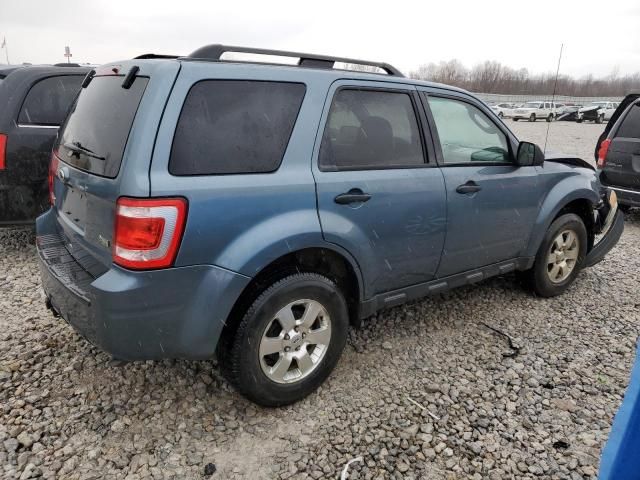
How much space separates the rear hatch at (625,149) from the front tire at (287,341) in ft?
17.4

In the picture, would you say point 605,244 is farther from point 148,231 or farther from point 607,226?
point 148,231

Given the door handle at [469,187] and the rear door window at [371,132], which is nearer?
the rear door window at [371,132]

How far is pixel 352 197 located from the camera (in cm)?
264

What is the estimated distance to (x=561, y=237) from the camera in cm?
411

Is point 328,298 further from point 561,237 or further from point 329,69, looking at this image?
point 561,237

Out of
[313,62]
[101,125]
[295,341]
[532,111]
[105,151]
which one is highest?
[532,111]

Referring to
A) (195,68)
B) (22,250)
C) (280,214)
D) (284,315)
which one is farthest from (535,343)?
(22,250)

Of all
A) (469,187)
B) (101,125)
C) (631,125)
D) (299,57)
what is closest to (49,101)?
(101,125)

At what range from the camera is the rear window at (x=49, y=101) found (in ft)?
14.7

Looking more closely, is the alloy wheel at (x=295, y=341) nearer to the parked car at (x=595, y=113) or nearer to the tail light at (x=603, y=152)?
the tail light at (x=603, y=152)

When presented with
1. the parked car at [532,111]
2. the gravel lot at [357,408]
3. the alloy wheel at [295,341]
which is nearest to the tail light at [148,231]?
the alloy wheel at [295,341]

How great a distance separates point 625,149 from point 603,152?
301mm

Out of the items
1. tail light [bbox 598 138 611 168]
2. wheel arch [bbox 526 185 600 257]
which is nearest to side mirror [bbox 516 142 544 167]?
wheel arch [bbox 526 185 600 257]

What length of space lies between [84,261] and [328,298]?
1272mm
